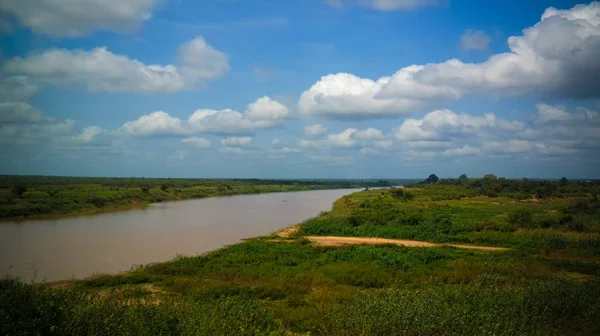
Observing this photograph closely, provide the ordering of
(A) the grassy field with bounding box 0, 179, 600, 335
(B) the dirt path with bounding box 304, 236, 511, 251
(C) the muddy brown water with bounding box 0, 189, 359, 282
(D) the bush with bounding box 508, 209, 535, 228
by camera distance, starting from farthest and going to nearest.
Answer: (D) the bush with bounding box 508, 209, 535, 228
(B) the dirt path with bounding box 304, 236, 511, 251
(C) the muddy brown water with bounding box 0, 189, 359, 282
(A) the grassy field with bounding box 0, 179, 600, 335

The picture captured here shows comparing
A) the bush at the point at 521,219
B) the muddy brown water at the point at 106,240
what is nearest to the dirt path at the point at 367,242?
the muddy brown water at the point at 106,240

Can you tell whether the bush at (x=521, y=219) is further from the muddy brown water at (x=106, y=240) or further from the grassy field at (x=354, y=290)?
the muddy brown water at (x=106, y=240)

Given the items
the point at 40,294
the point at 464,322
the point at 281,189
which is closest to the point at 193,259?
the point at 40,294

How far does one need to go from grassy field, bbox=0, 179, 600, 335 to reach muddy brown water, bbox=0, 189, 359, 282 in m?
4.03

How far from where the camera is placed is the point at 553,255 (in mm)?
19969

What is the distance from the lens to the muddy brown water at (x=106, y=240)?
1859 centimetres

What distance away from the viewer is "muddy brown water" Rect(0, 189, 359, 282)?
61.0ft

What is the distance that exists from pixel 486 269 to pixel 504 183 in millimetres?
64995

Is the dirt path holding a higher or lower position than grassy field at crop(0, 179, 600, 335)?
lower

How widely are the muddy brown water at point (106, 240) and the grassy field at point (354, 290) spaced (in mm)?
4035

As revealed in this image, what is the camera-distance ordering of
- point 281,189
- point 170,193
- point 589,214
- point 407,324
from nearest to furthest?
point 407,324, point 589,214, point 170,193, point 281,189

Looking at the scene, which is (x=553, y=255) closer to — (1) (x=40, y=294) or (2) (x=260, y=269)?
(2) (x=260, y=269)

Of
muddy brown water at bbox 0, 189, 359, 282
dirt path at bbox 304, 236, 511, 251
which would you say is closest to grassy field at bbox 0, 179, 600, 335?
dirt path at bbox 304, 236, 511, 251

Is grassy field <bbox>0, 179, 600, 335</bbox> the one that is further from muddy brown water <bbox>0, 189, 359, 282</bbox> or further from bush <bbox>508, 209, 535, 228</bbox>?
muddy brown water <bbox>0, 189, 359, 282</bbox>
